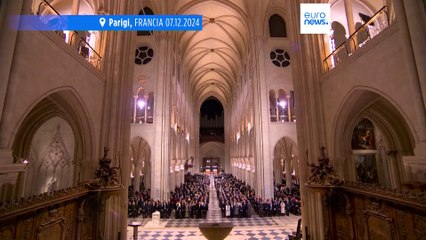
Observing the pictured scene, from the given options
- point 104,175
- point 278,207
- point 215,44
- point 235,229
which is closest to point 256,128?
point 278,207

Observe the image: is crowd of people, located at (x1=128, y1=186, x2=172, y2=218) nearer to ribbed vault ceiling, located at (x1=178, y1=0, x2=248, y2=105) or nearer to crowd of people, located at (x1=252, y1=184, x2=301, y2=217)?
crowd of people, located at (x1=252, y1=184, x2=301, y2=217)

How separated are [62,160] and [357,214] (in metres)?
11.2

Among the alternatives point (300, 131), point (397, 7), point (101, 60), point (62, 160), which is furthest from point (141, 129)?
point (397, 7)

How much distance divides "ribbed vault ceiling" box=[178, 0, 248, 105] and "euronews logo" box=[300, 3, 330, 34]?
14.8 metres

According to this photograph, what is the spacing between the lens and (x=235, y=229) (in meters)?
11.0

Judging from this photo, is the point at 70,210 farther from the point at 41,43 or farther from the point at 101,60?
the point at 101,60

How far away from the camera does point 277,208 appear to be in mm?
14273

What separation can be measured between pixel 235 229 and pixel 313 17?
9130 millimetres

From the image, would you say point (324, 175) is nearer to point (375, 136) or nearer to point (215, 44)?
point (375, 136)

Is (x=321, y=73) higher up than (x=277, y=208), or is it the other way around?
(x=321, y=73)

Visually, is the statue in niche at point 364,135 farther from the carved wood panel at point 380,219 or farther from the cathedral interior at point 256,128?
the carved wood panel at point 380,219

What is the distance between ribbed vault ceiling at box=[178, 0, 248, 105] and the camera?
69.9ft

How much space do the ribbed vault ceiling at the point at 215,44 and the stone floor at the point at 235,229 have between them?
1614cm

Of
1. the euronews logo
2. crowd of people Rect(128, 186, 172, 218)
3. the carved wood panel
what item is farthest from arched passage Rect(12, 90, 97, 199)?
the carved wood panel
